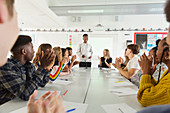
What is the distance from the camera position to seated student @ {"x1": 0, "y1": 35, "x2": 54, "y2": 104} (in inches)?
40.3

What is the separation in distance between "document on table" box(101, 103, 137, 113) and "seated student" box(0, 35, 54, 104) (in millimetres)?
627

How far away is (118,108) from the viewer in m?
0.88

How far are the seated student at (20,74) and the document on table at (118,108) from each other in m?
0.63

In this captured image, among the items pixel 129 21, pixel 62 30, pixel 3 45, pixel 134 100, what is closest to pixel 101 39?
pixel 129 21

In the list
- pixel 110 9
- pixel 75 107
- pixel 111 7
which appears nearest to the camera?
pixel 75 107

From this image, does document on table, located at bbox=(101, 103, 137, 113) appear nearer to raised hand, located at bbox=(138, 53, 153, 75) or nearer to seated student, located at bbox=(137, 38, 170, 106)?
seated student, located at bbox=(137, 38, 170, 106)

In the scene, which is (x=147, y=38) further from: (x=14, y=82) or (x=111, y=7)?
(x=14, y=82)

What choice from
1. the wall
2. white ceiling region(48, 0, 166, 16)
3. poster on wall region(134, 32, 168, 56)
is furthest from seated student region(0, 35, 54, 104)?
poster on wall region(134, 32, 168, 56)

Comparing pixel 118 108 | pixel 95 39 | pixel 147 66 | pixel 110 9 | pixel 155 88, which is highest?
pixel 110 9

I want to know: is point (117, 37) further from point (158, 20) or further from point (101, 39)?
point (158, 20)

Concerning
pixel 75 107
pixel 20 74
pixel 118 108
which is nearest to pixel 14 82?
pixel 20 74

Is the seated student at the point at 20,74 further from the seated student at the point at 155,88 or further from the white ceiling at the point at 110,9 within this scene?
the white ceiling at the point at 110,9

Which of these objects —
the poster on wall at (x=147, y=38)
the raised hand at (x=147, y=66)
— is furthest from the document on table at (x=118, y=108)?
the poster on wall at (x=147, y=38)

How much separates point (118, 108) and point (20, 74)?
879mm
